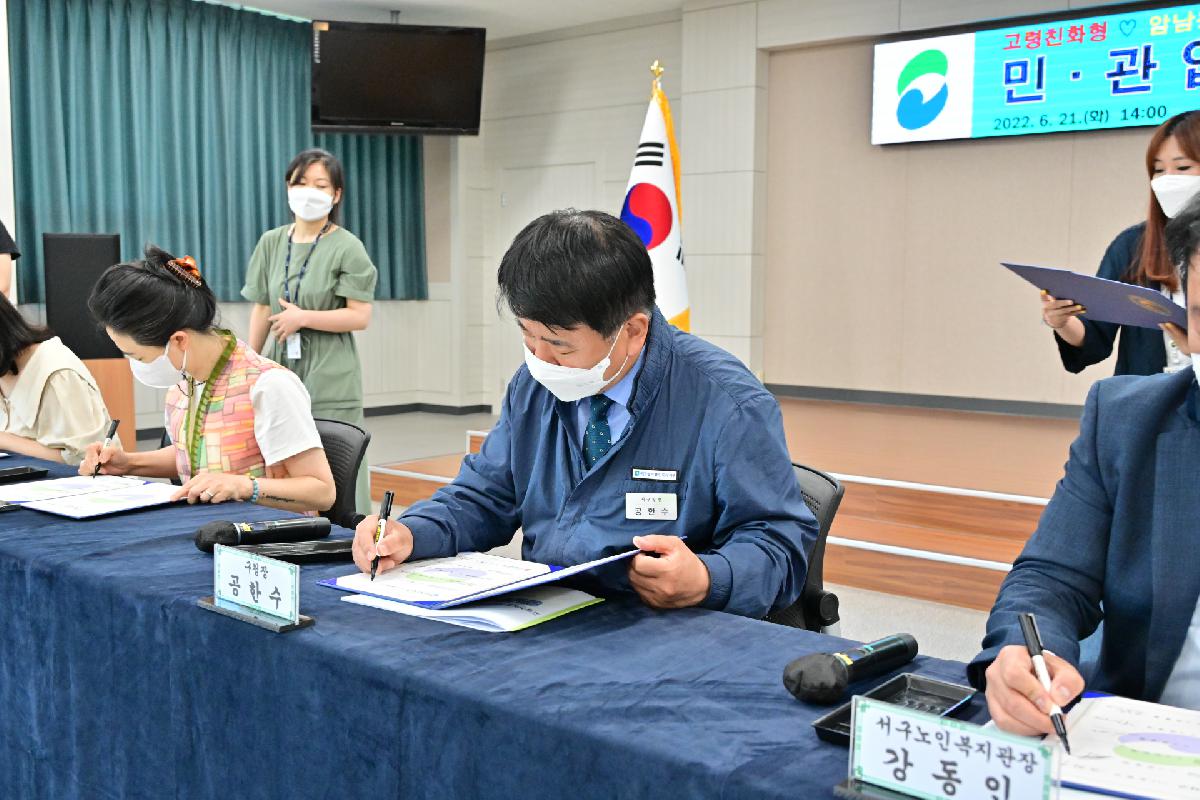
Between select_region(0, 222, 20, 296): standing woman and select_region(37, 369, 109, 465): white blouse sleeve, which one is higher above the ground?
select_region(0, 222, 20, 296): standing woman

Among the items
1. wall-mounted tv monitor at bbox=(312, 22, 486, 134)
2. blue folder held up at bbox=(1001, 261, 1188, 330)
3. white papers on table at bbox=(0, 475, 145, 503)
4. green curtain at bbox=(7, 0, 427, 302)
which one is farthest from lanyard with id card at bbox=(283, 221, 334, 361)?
wall-mounted tv monitor at bbox=(312, 22, 486, 134)

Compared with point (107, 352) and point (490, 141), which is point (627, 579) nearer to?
point (107, 352)

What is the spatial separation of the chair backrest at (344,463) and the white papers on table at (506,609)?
3.13 feet

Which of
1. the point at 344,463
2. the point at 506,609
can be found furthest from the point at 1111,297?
the point at 344,463

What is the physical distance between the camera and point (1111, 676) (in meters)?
1.19

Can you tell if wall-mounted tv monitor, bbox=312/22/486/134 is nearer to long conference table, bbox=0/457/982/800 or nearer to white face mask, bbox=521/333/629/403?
long conference table, bbox=0/457/982/800

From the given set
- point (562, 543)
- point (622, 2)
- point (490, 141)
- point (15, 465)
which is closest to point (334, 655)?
point (562, 543)

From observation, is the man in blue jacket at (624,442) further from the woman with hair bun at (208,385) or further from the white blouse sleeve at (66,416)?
the white blouse sleeve at (66,416)

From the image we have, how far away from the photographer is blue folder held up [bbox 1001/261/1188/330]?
1430 millimetres

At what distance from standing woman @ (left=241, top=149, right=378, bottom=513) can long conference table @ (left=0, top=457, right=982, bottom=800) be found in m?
1.88

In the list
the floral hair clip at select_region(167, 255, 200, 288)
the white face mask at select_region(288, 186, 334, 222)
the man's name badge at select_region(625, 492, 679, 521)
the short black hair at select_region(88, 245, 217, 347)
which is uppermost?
the white face mask at select_region(288, 186, 334, 222)

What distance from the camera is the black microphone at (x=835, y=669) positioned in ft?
3.34

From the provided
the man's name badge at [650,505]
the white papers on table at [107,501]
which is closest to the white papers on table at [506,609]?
the man's name badge at [650,505]

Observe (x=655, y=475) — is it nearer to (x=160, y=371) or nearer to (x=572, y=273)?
(x=572, y=273)
